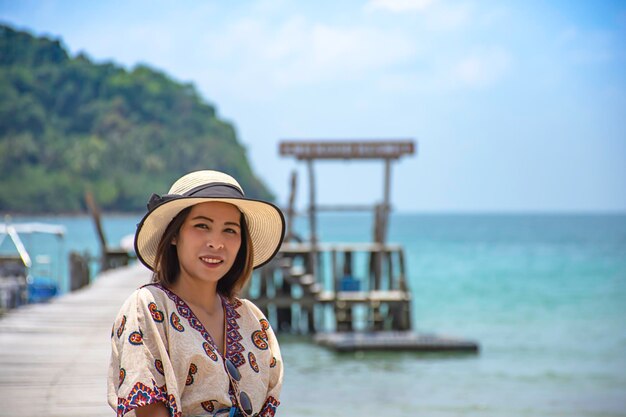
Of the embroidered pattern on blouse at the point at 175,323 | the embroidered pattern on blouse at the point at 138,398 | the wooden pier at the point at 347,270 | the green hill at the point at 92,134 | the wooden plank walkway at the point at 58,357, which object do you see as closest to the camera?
the embroidered pattern on blouse at the point at 138,398

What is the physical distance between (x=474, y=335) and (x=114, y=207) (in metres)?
83.2

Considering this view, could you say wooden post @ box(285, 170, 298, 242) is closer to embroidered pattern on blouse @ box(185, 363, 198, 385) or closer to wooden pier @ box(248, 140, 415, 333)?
wooden pier @ box(248, 140, 415, 333)

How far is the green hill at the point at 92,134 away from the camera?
100 meters

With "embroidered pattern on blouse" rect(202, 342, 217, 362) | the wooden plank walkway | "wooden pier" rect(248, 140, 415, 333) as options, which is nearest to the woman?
"embroidered pattern on blouse" rect(202, 342, 217, 362)

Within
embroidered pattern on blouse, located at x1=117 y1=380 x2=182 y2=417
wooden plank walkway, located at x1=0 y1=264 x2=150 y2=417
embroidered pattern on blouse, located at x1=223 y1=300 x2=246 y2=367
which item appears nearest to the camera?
embroidered pattern on blouse, located at x1=117 y1=380 x2=182 y2=417

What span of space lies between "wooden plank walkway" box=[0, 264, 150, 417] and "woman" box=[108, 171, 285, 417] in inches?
105

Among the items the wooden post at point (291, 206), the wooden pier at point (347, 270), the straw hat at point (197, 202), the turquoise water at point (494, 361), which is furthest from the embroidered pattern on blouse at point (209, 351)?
the wooden post at point (291, 206)

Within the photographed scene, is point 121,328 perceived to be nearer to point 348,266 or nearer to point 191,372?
point 191,372

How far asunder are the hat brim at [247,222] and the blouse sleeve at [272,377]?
0.21 m

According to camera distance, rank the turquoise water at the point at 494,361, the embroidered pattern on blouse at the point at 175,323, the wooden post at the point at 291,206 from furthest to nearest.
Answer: the wooden post at the point at 291,206 → the turquoise water at the point at 494,361 → the embroidered pattern on blouse at the point at 175,323

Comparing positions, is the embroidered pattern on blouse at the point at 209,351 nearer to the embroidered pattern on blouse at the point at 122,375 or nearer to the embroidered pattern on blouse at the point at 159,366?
the embroidered pattern on blouse at the point at 159,366

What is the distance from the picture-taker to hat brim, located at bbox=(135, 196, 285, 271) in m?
3.15

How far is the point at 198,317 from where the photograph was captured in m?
3.19

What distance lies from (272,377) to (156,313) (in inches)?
19.0
